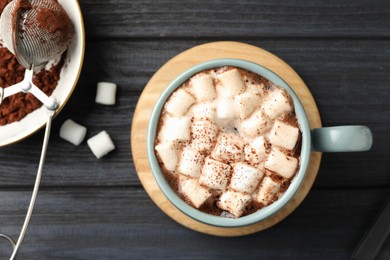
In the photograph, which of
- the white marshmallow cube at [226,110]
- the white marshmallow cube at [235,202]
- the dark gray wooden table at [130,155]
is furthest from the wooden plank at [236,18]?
the white marshmallow cube at [235,202]

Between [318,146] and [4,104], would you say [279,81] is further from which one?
[4,104]

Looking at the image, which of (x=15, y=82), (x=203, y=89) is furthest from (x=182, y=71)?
(x=15, y=82)

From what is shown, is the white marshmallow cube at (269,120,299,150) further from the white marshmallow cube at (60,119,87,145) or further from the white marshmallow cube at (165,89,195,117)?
the white marshmallow cube at (60,119,87,145)

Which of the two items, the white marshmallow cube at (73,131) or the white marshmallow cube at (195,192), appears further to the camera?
the white marshmallow cube at (73,131)

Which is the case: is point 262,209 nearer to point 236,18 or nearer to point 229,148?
point 229,148

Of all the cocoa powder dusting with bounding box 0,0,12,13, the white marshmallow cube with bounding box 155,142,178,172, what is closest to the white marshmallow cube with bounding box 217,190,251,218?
the white marshmallow cube with bounding box 155,142,178,172

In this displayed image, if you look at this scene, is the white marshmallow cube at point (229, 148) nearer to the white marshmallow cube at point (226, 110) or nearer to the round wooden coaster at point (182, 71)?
the white marshmallow cube at point (226, 110)
